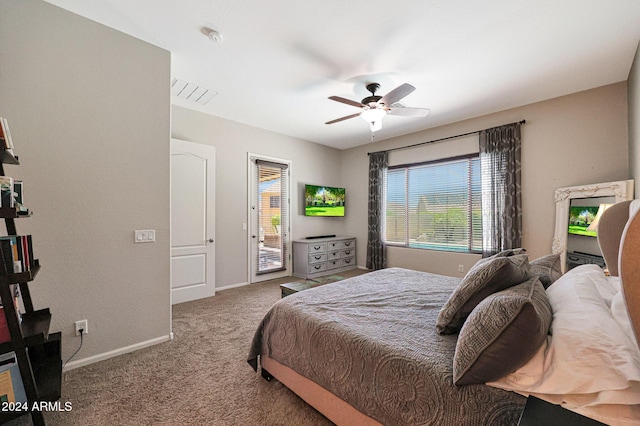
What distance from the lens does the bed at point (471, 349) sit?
0.86 meters

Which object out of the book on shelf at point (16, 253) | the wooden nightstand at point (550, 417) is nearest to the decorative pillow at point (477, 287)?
the wooden nightstand at point (550, 417)

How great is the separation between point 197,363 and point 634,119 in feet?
16.1

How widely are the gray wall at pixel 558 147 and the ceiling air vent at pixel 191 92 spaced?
3921 millimetres

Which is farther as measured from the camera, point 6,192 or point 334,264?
point 334,264

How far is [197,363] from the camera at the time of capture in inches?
85.7

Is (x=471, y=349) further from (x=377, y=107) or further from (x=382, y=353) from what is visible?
(x=377, y=107)

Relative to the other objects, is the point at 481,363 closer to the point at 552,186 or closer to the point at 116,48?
the point at 116,48

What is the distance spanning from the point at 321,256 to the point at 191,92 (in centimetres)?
348

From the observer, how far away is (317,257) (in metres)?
5.08

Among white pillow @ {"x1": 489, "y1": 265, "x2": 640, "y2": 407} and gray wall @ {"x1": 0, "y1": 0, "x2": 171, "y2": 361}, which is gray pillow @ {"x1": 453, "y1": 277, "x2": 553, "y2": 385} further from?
gray wall @ {"x1": 0, "y1": 0, "x2": 171, "y2": 361}

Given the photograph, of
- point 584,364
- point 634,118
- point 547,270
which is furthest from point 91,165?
point 634,118

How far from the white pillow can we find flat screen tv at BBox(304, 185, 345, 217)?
4.51 metres

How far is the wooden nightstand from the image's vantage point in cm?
77

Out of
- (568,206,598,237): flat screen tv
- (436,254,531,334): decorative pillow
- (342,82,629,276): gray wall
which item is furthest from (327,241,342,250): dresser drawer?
(436,254,531,334): decorative pillow
